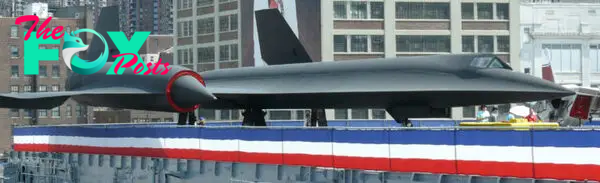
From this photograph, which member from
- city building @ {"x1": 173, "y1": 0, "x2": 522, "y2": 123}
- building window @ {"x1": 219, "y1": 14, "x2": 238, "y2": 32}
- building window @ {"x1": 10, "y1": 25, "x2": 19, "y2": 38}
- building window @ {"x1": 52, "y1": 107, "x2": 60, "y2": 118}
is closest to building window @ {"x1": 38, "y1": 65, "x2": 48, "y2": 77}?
building window @ {"x1": 52, "y1": 107, "x2": 60, "y2": 118}

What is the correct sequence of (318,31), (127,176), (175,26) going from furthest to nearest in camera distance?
(175,26) → (318,31) → (127,176)

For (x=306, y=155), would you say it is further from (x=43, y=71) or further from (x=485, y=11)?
(x=43, y=71)

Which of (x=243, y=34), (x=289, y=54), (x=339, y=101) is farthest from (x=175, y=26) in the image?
(x=339, y=101)

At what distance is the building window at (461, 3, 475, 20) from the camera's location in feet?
238

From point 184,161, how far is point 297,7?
158ft

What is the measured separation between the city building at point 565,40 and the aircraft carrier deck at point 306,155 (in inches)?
2531

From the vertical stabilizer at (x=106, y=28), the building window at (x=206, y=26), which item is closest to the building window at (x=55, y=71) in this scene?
the building window at (x=206, y=26)

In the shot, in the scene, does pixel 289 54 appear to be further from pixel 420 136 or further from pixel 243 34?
pixel 243 34

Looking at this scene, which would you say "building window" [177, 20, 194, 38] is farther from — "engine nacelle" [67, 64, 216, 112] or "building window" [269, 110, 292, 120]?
"engine nacelle" [67, 64, 216, 112]

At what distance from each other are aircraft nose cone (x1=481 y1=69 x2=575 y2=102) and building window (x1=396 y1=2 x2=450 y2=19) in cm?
4380

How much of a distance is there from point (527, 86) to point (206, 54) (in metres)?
58.0

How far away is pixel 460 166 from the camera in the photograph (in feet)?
64.1

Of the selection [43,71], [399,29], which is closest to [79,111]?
[43,71]

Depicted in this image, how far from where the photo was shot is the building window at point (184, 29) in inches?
3388
